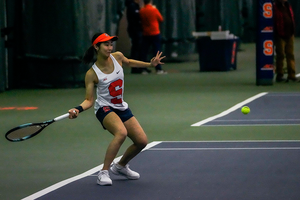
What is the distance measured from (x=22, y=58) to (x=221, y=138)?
27.8 ft

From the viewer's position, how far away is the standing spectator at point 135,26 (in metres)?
20.0

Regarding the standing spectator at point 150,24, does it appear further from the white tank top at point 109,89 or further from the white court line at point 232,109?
the white tank top at point 109,89

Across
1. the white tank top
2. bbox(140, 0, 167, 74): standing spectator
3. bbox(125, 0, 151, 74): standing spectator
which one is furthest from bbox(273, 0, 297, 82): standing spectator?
the white tank top

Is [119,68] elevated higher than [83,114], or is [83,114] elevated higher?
[119,68]

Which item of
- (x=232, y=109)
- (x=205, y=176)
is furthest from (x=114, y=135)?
(x=232, y=109)

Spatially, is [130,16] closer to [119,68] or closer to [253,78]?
[253,78]

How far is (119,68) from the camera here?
7375 millimetres

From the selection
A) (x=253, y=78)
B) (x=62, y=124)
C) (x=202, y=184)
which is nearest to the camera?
(x=202, y=184)

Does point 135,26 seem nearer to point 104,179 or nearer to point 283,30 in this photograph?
point 283,30

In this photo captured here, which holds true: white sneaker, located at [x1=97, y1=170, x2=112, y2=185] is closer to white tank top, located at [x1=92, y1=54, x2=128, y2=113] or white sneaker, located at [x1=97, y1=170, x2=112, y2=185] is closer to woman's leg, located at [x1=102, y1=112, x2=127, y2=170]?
woman's leg, located at [x1=102, y1=112, x2=127, y2=170]

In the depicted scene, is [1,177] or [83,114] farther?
[83,114]

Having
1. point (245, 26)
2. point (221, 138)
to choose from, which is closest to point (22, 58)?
point (221, 138)

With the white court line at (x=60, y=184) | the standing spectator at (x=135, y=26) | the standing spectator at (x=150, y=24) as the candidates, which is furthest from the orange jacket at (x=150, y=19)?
the white court line at (x=60, y=184)

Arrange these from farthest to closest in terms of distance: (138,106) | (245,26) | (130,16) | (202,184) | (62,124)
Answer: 1. (245,26)
2. (130,16)
3. (138,106)
4. (62,124)
5. (202,184)
